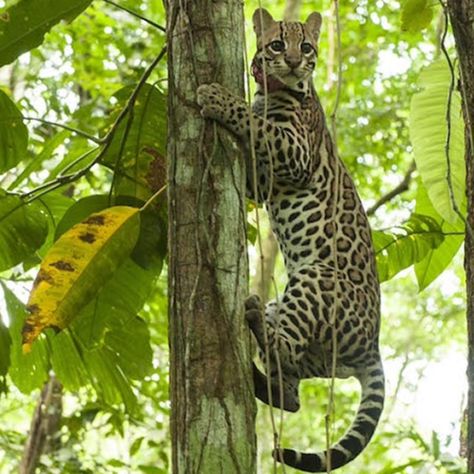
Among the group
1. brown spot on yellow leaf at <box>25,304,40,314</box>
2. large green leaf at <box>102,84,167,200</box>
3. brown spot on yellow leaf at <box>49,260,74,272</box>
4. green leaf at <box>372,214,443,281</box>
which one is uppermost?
large green leaf at <box>102,84,167,200</box>

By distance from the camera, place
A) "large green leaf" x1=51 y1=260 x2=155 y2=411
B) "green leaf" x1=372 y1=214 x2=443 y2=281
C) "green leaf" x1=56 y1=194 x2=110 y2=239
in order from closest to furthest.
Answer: "green leaf" x1=56 y1=194 x2=110 y2=239 < "large green leaf" x1=51 y1=260 x2=155 y2=411 < "green leaf" x1=372 y1=214 x2=443 y2=281

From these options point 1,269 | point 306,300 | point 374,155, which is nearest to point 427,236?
point 306,300

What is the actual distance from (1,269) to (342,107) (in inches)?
230

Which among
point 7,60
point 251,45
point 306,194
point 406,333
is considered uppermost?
point 251,45

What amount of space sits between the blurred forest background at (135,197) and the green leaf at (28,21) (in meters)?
0.17

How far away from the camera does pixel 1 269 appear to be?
388 centimetres

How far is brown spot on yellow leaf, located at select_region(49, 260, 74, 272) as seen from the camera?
297cm

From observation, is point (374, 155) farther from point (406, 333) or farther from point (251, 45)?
point (406, 333)

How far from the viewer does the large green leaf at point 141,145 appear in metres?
3.74

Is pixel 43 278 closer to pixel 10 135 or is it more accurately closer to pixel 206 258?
pixel 206 258

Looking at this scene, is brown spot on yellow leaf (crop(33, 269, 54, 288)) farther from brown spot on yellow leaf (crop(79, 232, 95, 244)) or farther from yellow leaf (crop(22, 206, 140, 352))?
brown spot on yellow leaf (crop(79, 232, 95, 244))

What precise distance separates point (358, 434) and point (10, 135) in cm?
176

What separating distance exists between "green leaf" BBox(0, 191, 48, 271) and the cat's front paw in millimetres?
1376

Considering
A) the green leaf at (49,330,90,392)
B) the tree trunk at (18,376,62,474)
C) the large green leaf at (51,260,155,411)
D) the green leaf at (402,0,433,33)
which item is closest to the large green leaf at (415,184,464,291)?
the green leaf at (402,0,433,33)
